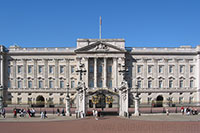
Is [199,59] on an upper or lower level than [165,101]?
upper

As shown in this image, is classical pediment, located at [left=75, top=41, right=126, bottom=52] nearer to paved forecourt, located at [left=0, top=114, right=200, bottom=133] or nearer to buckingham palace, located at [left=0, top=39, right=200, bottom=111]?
buckingham palace, located at [left=0, top=39, right=200, bottom=111]

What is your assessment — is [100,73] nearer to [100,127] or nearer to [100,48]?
[100,48]

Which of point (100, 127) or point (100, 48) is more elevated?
point (100, 48)

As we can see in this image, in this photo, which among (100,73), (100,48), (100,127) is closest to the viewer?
(100,127)

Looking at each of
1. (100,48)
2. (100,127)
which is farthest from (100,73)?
(100,127)

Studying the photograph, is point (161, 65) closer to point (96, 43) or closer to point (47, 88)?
point (96, 43)

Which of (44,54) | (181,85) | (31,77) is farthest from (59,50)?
(181,85)

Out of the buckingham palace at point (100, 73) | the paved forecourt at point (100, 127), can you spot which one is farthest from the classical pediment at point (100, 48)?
the paved forecourt at point (100, 127)

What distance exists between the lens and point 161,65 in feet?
222

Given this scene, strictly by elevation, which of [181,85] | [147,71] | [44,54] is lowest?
[181,85]

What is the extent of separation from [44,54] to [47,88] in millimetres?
10453

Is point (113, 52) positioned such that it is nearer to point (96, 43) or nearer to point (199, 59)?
point (96, 43)

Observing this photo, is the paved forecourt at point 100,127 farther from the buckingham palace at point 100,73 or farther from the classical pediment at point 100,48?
the classical pediment at point 100,48

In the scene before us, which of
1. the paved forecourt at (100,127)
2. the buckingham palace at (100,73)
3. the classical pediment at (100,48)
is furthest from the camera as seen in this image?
the buckingham palace at (100,73)
